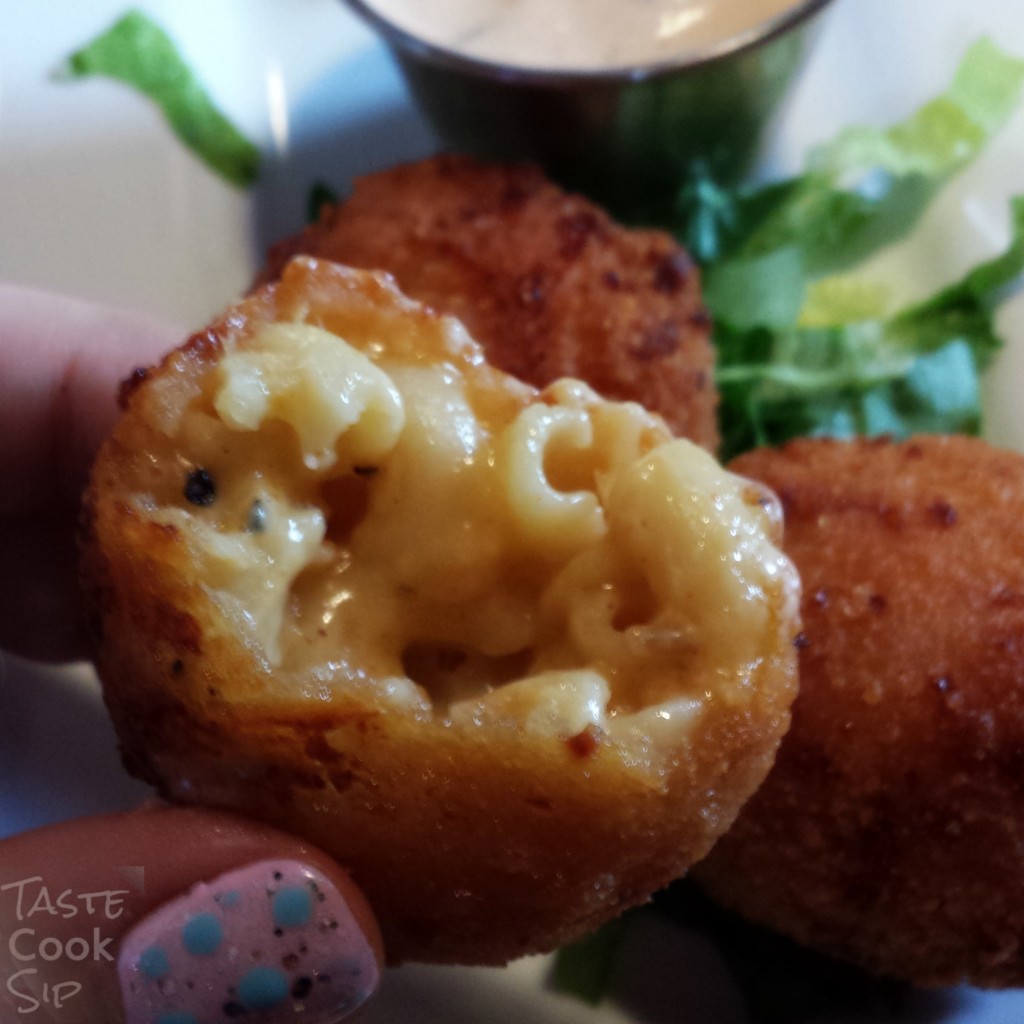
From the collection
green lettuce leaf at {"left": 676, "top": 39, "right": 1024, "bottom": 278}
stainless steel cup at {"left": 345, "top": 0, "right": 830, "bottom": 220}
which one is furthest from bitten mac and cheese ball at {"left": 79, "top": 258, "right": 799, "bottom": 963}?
green lettuce leaf at {"left": 676, "top": 39, "right": 1024, "bottom": 278}

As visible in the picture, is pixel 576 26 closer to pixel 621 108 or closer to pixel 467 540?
pixel 621 108

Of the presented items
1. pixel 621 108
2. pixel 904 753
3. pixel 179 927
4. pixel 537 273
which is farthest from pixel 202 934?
pixel 621 108

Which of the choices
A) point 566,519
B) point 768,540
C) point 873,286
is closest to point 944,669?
point 768,540

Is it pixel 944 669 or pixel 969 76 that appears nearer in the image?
pixel 944 669

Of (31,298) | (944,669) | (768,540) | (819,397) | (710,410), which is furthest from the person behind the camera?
(819,397)

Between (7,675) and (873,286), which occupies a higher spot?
(873,286)

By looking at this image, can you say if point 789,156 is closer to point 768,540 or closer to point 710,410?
point 710,410
